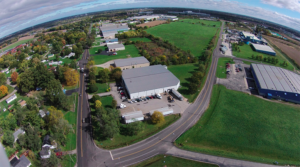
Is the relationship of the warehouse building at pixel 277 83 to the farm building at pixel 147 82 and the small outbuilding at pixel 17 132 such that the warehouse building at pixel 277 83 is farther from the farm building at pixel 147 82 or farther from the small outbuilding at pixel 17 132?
the small outbuilding at pixel 17 132

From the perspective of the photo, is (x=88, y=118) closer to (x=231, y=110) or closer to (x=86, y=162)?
(x=86, y=162)

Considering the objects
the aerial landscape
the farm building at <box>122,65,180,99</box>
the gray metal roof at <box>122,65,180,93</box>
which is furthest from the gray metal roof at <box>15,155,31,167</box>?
the gray metal roof at <box>122,65,180,93</box>

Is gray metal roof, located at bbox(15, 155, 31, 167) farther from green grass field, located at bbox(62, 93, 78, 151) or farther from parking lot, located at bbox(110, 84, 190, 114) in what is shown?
parking lot, located at bbox(110, 84, 190, 114)

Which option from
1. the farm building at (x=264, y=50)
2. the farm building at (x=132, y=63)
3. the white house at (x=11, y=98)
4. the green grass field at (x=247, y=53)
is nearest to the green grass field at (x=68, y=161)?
the white house at (x=11, y=98)

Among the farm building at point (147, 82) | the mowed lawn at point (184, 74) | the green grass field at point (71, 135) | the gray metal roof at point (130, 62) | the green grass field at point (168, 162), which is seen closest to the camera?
the green grass field at point (168, 162)

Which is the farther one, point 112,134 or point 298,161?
point 112,134

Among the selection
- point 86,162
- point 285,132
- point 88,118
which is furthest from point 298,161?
point 88,118
